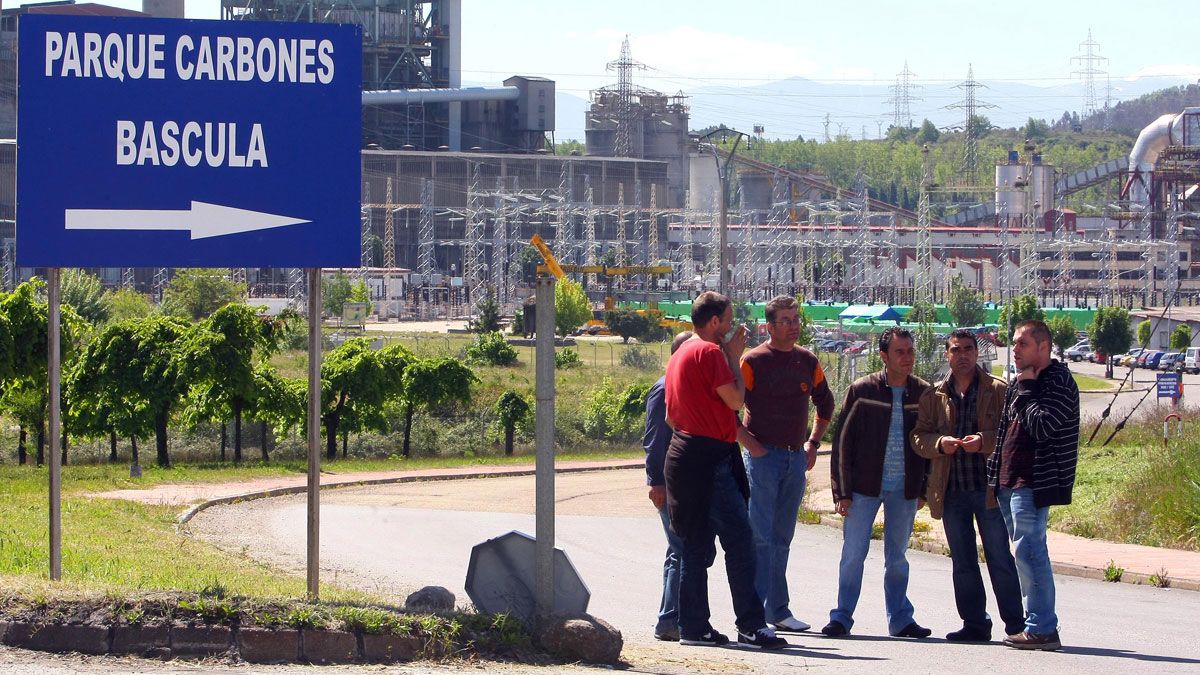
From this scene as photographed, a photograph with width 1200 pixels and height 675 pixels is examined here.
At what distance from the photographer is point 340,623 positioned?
612 centimetres

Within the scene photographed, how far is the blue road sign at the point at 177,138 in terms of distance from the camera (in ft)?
22.9

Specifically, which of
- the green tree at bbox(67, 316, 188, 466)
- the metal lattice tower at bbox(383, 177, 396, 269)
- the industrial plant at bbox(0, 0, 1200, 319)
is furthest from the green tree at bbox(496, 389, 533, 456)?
the metal lattice tower at bbox(383, 177, 396, 269)

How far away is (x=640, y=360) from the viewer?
54.4 meters

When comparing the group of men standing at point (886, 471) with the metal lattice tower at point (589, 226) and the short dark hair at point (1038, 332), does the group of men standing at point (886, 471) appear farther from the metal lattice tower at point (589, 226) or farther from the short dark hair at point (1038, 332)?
the metal lattice tower at point (589, 226)

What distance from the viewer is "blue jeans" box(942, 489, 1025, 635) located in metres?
7.64

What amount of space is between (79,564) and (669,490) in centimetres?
403

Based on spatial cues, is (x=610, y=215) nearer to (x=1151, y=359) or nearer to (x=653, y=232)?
(x=653, y=232)

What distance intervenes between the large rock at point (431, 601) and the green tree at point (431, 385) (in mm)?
24216

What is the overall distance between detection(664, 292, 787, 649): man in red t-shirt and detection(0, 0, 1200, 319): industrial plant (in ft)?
252

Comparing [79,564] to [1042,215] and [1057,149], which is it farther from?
[1057,149]

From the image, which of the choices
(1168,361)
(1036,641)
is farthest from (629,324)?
(1036,641)

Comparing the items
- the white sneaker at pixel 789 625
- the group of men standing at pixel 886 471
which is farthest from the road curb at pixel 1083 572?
the white sneaker at pixel 789 625

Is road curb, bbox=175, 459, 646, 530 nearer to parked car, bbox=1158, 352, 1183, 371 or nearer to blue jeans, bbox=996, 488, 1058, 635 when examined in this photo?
blue jeans, bbox=996, 488, 1058, 635

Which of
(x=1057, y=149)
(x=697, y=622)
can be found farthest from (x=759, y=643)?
(x=1057, y=149)
